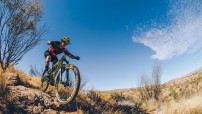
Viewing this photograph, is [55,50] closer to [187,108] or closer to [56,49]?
[56,49]

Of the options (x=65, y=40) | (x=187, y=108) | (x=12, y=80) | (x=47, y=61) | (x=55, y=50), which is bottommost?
(x=187, y=108)

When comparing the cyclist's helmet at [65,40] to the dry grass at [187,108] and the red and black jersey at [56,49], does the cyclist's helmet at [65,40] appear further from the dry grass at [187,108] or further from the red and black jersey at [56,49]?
the dry grass at [187,108]

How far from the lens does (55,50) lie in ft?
A: 28.3

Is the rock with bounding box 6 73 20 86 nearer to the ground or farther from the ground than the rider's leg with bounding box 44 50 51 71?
nearer to the ground

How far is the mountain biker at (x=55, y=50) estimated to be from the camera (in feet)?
26.7

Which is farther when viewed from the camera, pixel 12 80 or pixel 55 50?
pixel 12 80

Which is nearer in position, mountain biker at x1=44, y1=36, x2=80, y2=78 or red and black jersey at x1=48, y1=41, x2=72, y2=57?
mountain biker at x1=44, y1=36, x2=80, y2=78

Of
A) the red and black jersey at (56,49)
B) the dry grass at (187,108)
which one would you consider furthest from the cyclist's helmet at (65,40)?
the dry grass at (187,108)

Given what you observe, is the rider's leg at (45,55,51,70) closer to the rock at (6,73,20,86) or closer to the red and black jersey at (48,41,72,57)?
the red and black jersey at (48,41,72,57)

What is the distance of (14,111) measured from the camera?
758cm

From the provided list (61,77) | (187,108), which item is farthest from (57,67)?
(187,108)

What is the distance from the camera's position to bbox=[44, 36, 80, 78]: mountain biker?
812 cm

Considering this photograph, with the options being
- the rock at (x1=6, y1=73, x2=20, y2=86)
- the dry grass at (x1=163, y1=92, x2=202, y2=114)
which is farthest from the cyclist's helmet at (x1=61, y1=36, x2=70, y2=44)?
the dry grass at (x1=163, y1=92, x2=202, y2=114)

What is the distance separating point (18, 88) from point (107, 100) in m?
4.99
